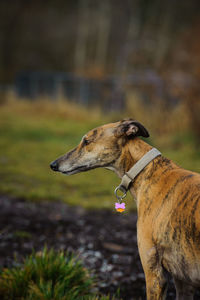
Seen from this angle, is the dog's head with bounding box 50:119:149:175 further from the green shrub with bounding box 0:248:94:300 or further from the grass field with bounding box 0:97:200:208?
the grass field with bounding box 0:97:200:208

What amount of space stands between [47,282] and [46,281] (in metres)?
0.04

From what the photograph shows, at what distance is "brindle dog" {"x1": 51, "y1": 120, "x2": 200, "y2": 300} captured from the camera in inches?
87.9

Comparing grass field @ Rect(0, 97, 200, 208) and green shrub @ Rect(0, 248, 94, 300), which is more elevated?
grass field @ Rect(0, 97, 200, 208)

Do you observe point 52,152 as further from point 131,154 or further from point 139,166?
point 139,166

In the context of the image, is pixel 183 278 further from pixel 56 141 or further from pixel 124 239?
pixel 56 141

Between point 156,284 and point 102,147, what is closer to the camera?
point 156,284

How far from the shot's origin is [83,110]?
15.9m

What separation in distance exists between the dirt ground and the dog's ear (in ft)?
4.59

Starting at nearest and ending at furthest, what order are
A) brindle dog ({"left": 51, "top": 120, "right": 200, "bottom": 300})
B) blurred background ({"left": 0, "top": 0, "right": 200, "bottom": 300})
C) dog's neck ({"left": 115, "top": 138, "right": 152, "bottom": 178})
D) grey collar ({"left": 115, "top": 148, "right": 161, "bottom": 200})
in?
brindle dog ({"left": 51, "top": 120, "right": 200, "bottom": 300}) < grey collar ({"left": 115, "top": 148, "right": 161, "bottom": 200}) < dog's neck ({"left": 115, "top": 138, "right": 152, "bottom": 178}) < blurred background ({"left": 0, "top": 0, "right": 200, "bottom": 300})

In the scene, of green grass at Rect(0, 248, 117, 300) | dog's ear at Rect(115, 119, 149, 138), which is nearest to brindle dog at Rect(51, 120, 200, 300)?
dog's ear at Rect(115, 119, 149, 138)

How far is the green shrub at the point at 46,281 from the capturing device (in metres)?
2.74

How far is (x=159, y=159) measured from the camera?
8.96 ft

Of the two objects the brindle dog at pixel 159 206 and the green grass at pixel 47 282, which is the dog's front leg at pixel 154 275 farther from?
the green grass at pixel 47 282

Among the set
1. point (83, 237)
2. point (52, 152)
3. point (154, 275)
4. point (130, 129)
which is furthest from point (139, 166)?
point (52, 152)
